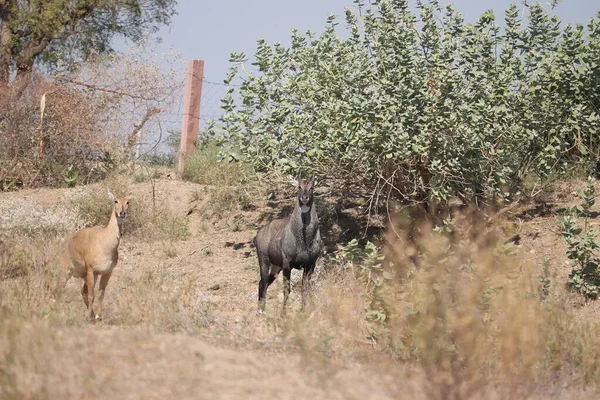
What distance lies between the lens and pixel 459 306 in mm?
7082

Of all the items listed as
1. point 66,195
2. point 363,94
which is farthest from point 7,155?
point 363,94

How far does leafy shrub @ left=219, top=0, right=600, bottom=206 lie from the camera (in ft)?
39.9

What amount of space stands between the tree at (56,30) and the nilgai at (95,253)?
8300 mm

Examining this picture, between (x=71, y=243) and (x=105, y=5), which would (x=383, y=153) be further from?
(x=105, y=5)

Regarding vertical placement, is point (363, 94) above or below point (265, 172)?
above

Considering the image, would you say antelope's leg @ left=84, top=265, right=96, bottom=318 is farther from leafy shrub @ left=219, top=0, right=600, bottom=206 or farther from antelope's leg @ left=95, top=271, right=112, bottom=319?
leafy shrub @ left=219, top=0, right=600, bottom=206

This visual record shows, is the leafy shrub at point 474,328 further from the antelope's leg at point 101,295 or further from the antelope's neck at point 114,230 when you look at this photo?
the antelope's neck at point 114,230

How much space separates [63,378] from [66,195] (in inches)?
478

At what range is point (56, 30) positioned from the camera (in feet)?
68.5

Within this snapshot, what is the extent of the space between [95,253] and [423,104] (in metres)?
4.91

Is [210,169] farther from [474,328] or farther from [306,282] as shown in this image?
[474,328]

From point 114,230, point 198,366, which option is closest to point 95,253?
point 114,230

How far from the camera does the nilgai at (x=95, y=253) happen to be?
11016mm

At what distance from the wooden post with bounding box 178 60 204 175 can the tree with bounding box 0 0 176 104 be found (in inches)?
139
